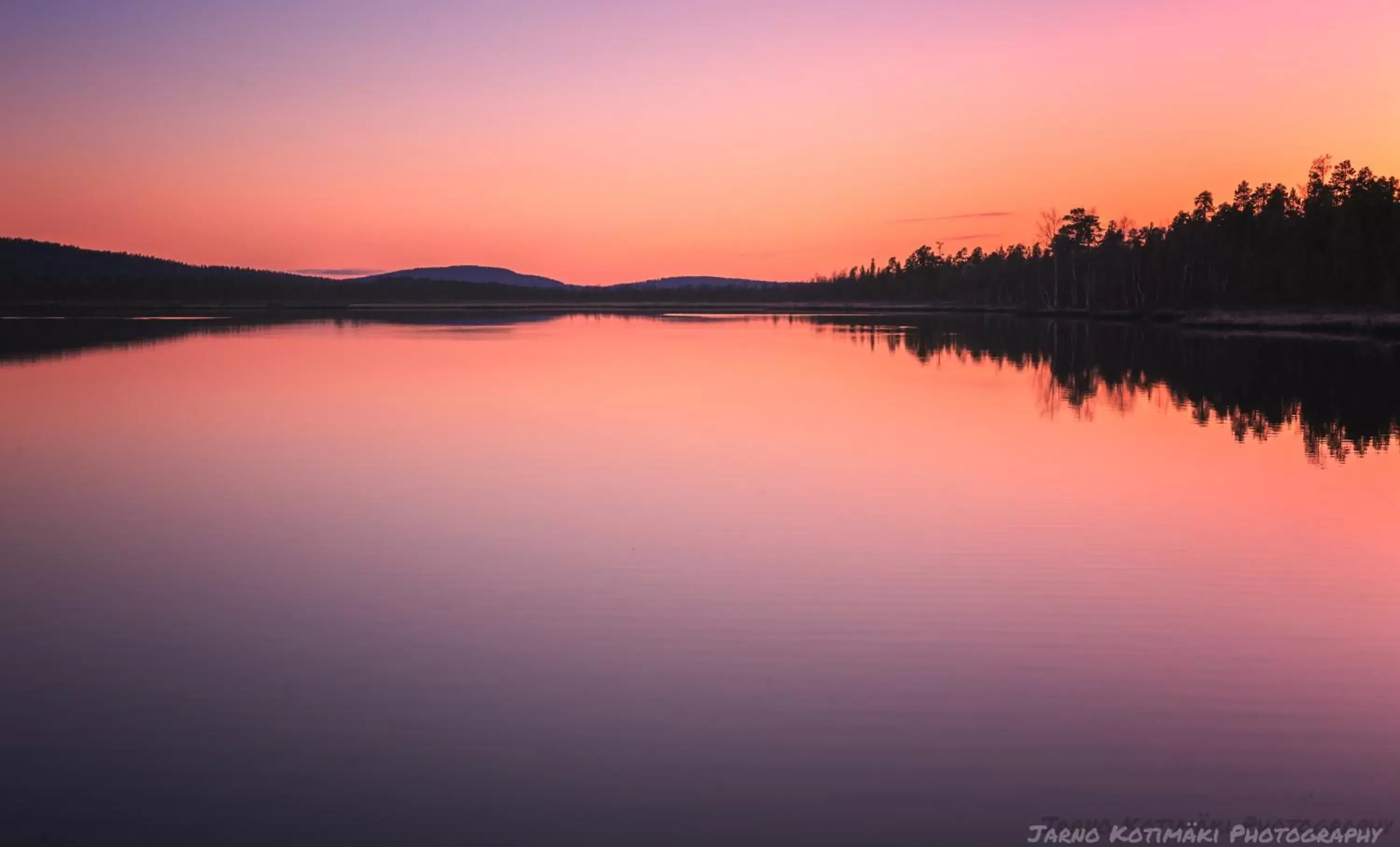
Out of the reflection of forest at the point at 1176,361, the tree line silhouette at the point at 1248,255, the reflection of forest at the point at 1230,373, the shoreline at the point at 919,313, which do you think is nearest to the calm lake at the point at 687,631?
the reflection of forest at the point at 1230,373

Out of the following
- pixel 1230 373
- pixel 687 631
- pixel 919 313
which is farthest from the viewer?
pixel 919 313

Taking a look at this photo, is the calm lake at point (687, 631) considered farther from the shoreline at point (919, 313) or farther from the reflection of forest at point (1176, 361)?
the shoreline at point (919, 313)

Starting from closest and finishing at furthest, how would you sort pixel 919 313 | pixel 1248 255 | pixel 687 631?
1. pixel 687 631
2. pixel 1248 255
3. pixel 919 313

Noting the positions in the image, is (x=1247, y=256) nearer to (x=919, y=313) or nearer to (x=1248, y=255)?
(x=1248, y=255)

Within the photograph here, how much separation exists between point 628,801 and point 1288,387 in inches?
1192

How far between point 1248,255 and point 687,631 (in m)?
102

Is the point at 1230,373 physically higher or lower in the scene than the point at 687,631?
lower

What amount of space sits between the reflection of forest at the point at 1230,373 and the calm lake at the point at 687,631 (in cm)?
124

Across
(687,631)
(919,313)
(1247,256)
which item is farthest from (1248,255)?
(687,631)

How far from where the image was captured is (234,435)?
20594 millimetres

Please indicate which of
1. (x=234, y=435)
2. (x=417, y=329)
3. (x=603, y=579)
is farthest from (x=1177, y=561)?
(x=417, y=329)

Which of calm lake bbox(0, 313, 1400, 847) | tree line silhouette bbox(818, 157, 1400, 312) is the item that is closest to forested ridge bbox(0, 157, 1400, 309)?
tree line silhouette bbox(818, 157, 1400, 312)

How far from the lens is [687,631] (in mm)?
8734

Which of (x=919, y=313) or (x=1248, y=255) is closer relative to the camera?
(x=1248, y=255)
